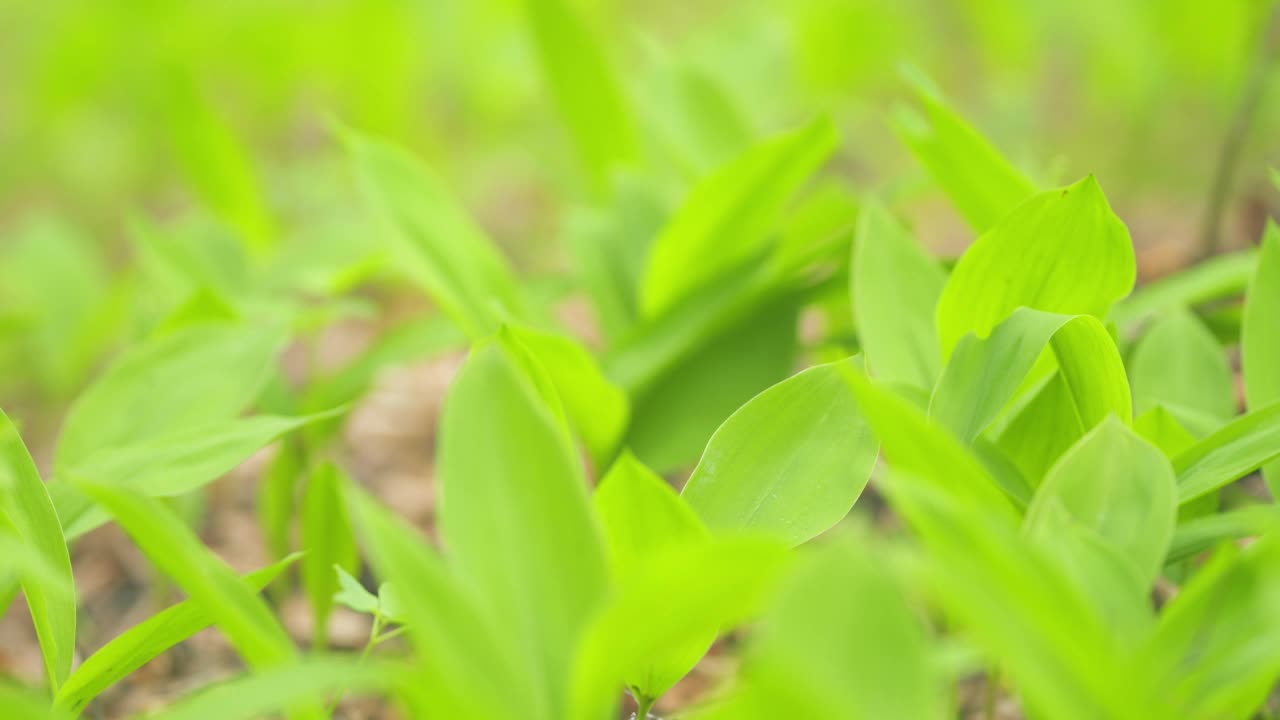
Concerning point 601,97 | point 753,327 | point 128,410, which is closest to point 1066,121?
point 601,97

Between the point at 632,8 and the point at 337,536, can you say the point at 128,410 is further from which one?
the point at 632,8

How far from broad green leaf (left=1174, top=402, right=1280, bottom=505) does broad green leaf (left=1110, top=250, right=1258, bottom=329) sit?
0.73 feet

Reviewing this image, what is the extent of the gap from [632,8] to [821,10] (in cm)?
131

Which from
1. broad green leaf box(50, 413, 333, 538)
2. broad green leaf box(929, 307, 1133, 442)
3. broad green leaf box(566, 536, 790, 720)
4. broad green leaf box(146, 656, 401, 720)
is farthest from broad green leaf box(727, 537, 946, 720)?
broad green leaf box(50, 413, 333, 538)

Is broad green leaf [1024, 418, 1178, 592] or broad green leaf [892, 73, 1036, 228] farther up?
broad green leaf [892, 73, 1036, 228]

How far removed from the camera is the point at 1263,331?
0.64 meters

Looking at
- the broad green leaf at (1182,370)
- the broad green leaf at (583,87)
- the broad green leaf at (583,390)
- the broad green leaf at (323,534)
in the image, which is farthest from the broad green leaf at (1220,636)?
the broad green leaf at (583,87)

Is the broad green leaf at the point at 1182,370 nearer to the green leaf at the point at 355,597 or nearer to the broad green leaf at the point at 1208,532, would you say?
the broad green leaf at the point at 1208,532

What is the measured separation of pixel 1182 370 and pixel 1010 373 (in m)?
0.26

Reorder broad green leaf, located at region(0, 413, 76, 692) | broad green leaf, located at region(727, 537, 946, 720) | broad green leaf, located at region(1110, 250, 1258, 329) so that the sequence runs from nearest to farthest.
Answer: broad green leaf, located at region(727, 537, 946, 720) < broad green leaf, located at region(0, 413, 76, 692) < broad green leaf, located at region(1110, 250, 1258, 329)

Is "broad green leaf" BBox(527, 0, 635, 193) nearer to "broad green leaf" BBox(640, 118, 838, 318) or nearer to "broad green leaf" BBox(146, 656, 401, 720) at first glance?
"broad green leaf" BBox(640, 118, 838, 318)

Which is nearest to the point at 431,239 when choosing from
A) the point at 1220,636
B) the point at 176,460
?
the point at 176,460

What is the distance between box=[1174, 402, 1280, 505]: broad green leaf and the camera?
53 cm

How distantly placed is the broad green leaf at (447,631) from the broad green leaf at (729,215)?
0.51 m
